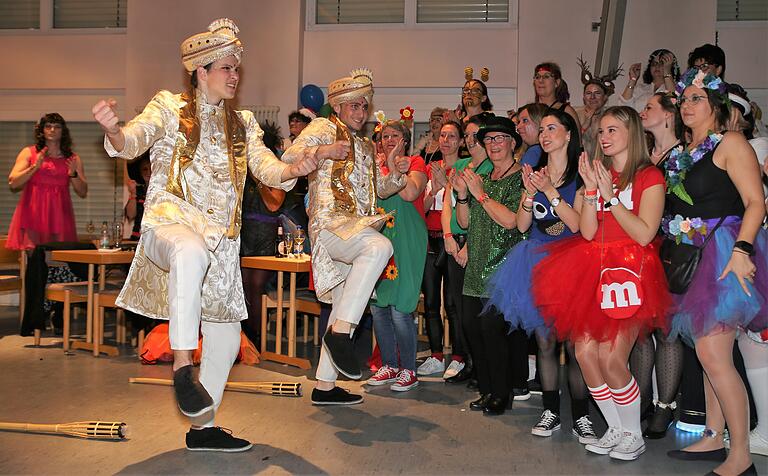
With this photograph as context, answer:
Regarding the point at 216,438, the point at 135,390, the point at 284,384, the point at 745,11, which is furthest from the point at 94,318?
the point at 745,11

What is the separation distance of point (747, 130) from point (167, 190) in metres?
2.71

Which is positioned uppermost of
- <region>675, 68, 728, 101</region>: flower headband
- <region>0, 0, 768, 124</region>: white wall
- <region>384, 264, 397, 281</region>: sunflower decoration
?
<region>0, 0, 768, 124</region>: white wall

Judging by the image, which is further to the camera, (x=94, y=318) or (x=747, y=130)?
(x=94, y=318)

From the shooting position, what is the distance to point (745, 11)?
332 inches

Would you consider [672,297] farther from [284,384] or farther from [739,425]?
[284,384]

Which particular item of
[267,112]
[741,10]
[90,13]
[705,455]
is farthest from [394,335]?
[90,13]

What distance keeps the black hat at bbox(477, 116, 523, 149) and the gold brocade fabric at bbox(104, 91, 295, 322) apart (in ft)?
4.02

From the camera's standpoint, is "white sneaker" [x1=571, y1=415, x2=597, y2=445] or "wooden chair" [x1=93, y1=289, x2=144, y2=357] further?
"wooden chair" [x1=93, y1=289, x2=144, y2=357]

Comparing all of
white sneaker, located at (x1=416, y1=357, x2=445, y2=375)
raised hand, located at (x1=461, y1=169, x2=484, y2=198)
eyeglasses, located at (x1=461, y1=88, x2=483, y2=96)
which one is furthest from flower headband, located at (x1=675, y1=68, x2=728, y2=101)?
white sneaker, located at (x1=416, y1=357, x2=445, y2=375)

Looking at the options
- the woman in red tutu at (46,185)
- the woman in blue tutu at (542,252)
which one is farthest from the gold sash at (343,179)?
the woman in red tutu at (46,185)

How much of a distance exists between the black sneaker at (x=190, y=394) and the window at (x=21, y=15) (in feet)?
27.6

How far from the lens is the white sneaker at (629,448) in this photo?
3441 mm

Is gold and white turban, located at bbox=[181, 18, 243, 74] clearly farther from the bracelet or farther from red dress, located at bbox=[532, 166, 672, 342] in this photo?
the bracelet

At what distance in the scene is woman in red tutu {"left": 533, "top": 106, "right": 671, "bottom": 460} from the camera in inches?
130
